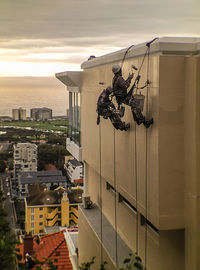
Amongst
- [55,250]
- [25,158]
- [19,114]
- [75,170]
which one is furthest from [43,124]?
[55,250]

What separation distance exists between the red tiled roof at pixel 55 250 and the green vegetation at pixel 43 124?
7297 cm

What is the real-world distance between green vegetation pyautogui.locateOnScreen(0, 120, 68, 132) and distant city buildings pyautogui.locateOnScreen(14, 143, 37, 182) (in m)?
30.7

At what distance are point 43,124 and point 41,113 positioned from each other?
363 cm

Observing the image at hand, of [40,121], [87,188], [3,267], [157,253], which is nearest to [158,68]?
[157,253]

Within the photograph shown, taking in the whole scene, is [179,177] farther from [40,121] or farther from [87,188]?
[40,121]

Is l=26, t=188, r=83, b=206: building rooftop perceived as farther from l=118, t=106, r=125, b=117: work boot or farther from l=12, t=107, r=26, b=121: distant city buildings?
l=12, t=107, r=26, b=121: distant city buildings

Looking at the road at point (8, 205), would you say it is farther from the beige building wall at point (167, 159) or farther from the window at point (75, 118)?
the beige building wall at point (167, 159)

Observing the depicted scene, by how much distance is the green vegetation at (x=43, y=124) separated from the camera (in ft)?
300

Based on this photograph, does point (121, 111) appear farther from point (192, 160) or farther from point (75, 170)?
point (75, 170)

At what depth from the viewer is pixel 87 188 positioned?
12.2m

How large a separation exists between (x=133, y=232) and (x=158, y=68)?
3423 mm

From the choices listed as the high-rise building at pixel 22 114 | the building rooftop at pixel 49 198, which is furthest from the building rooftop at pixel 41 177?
the high-rise building at pixel 22 114

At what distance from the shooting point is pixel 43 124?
96.6 metres

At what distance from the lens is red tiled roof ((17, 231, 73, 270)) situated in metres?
12.3
